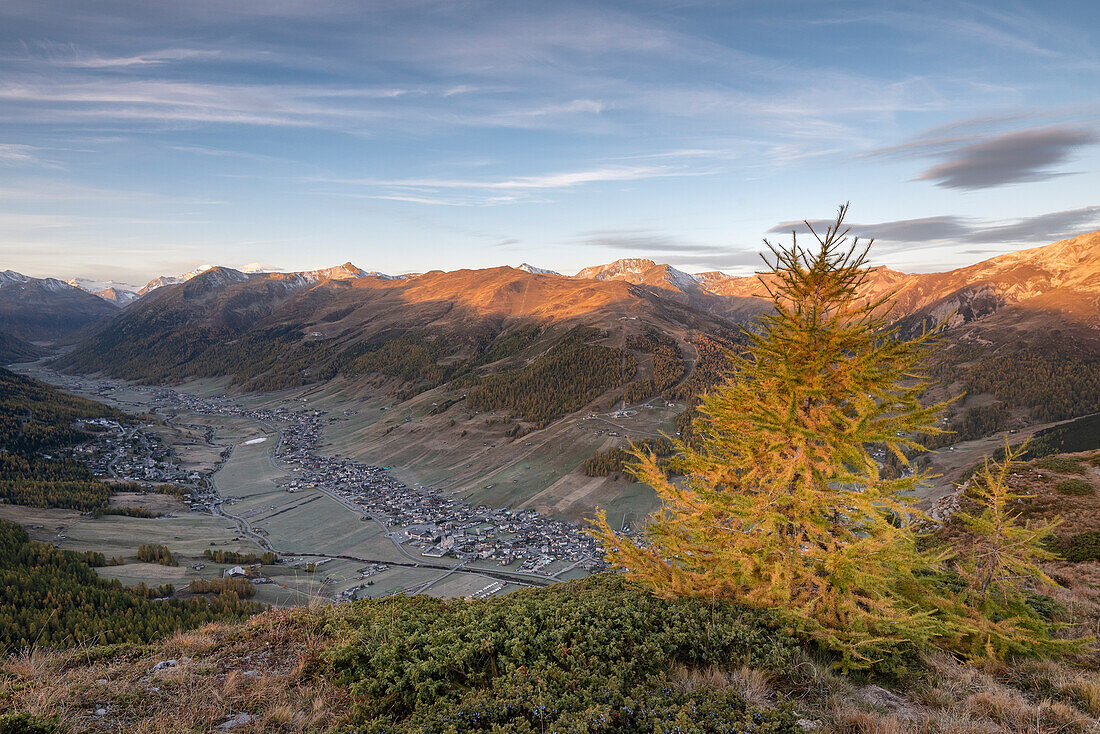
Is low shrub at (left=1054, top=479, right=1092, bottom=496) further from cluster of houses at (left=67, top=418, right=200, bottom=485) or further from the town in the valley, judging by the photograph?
cluster of houses at (left=67, top=418, right=200, bottom=485)

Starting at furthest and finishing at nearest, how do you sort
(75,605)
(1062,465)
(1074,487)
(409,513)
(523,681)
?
(409,513), (75,605), (1062,465), (1074,487), (523,681)

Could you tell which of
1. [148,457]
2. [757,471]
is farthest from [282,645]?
[148,457]

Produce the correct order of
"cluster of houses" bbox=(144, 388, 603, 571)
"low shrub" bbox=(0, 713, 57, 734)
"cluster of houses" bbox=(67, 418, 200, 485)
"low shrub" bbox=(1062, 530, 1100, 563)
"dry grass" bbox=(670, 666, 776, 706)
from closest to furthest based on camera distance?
"low shrub" bbox=(0, 713, 57, 734) < "dry grass" bbox=(670, 666, 776, 706) < "low shrub" bbox=(1062, 530, 1100, 563) < "cluster of houses" bbox=(144, 388, 603, 571) < "cluster of houses" bbox=(67, 418, 200, 485)

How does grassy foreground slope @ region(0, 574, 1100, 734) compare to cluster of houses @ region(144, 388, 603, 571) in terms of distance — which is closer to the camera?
grassy foreground slope @ region(0, 574, 1100, 734)

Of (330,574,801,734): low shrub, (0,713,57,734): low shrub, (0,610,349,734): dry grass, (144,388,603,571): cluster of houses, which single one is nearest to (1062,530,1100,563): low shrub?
(330,574,801,734): low shrub

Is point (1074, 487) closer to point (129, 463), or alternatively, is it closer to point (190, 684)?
point (190, 684)

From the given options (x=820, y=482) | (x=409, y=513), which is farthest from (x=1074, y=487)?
(x=409, y=513)

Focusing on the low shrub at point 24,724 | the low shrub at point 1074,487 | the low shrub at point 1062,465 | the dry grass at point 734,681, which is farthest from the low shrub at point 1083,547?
the low shrub at point 24,724
